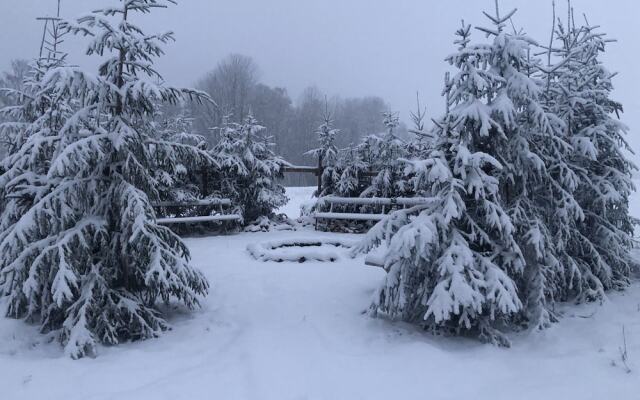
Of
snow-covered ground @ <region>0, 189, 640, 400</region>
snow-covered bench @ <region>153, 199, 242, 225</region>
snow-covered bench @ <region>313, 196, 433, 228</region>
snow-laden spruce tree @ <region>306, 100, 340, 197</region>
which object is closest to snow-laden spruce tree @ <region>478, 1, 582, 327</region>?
snow-covered ground @ <region>0, 189, 640, 400</region>

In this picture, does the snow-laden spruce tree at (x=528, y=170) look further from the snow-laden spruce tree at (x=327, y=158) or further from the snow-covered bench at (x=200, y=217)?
the snow-covered bench at (x=200, y=217)

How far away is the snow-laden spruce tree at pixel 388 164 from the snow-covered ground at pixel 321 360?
696cm

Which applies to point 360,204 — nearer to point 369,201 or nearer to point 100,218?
point 369,201

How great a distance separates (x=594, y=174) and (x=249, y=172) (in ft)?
31.1

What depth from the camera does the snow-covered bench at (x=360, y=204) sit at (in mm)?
12523

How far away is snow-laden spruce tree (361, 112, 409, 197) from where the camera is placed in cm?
1314

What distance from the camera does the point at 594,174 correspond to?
6977 mm

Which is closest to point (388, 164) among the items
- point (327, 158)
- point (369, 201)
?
point (369, 201)

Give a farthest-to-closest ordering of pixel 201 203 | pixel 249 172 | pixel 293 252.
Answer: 1. pixel 249 172
2. pixel 201 203
3. pixel 293 252

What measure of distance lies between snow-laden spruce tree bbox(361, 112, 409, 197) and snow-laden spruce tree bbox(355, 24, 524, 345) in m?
7.34

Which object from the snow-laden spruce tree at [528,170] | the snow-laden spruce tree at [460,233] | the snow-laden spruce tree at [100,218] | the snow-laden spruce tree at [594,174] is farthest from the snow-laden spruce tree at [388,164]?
the snow-laden spruce tree at [100,218]

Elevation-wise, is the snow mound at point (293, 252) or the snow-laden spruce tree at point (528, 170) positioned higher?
the snow-laden spruce tree at point (528, 170)

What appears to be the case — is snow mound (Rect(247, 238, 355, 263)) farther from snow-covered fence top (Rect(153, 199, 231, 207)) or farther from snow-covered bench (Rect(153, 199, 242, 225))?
snow-covered fence top (Rect(153, 199, 231, 207))

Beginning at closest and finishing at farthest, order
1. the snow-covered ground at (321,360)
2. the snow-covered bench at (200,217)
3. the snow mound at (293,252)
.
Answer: the snow-covered ground at (321,360)
the snow mound at (293,252)
the snow-covered bench at (200,217)
